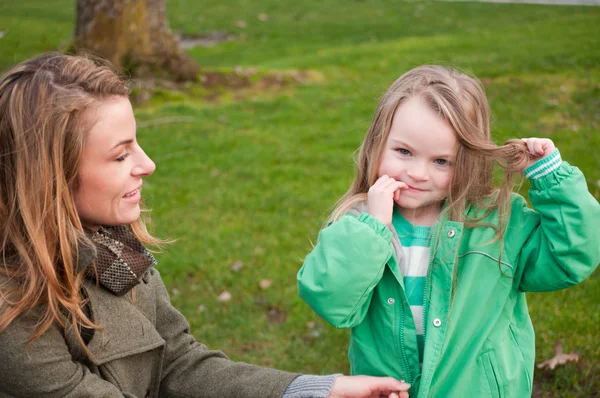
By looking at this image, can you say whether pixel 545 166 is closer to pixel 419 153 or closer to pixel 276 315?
pixel 419 153

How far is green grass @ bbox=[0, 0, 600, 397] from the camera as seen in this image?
415 centimetres

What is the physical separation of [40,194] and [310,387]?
44.6 inches

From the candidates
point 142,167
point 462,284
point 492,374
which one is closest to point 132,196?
point 142,167

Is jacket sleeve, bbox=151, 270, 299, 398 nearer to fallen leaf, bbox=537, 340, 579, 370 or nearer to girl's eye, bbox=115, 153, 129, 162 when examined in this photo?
girl's eye, bbox=115, 153, 129, 162

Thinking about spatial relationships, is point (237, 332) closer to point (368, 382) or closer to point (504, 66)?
point (368, 382)

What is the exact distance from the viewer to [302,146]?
286 inches

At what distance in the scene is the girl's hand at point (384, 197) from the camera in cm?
235

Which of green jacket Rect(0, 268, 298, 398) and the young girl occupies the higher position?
the young girl

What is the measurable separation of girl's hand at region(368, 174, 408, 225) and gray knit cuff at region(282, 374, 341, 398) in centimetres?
62

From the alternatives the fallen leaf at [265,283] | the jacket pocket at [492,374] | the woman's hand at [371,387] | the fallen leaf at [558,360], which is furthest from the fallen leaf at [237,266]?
the jacket pocket at [492,374]

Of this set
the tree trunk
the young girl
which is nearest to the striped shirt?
the young girl

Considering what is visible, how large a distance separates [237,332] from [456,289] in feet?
7.09

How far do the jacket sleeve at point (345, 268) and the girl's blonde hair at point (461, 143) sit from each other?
217mm

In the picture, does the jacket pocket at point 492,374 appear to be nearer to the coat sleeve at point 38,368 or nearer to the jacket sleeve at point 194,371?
the jacket sleeve at point 194,371
